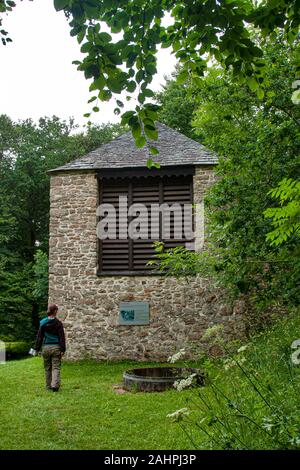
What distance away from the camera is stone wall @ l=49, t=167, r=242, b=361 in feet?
46.3

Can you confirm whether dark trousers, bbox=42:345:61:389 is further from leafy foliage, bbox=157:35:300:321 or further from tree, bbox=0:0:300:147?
tree, bbox=0:0:300:147

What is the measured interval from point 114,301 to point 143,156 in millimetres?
4717

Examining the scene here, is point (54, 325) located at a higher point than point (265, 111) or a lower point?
lower

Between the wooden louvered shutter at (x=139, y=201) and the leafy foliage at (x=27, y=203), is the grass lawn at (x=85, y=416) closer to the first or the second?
the wooden louvered shutter at (x=139, y=201)

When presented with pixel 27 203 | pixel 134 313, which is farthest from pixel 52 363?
pixel 27 203

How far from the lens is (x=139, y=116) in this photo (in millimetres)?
3865

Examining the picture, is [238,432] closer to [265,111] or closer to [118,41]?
[118,41]

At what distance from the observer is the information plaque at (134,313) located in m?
14.2

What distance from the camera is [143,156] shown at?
15.4 metres

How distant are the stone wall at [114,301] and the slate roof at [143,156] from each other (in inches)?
20.0

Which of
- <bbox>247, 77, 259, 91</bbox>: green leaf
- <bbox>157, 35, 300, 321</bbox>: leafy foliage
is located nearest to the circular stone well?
<bbox>157, 35, 300, 321</bbox>: leafy foliage

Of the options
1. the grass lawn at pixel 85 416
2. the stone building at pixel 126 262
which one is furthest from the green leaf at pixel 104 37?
the stone building at pixel 126 262
